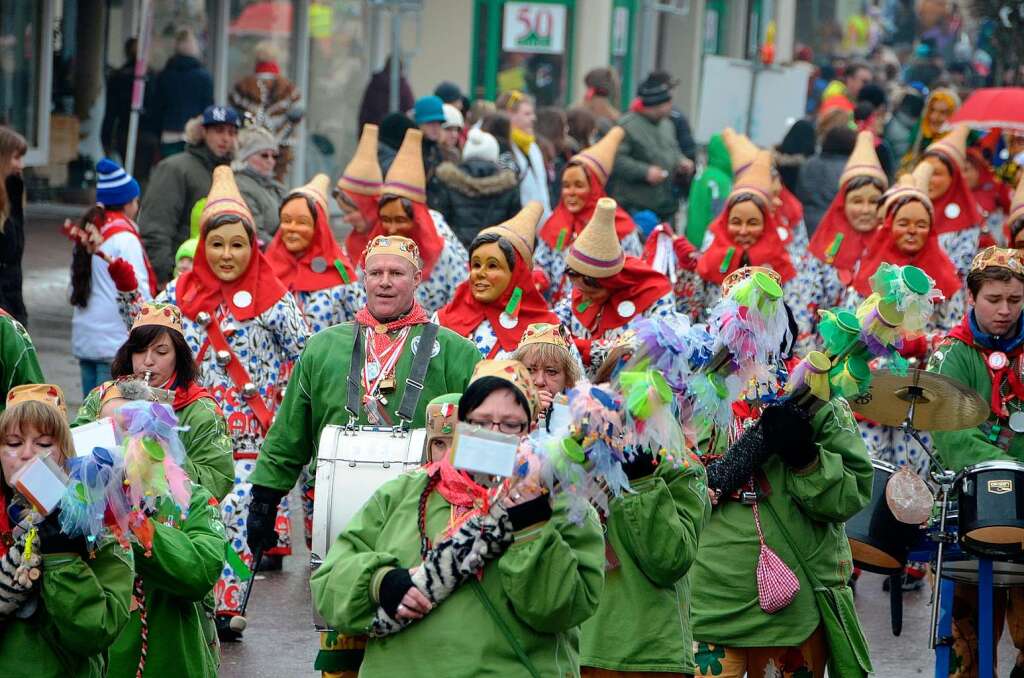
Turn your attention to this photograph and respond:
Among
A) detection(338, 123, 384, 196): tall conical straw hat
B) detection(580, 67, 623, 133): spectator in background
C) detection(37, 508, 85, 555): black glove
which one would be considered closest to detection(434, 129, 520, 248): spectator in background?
detection(338, 123, 384, 196): tall conical straw hat

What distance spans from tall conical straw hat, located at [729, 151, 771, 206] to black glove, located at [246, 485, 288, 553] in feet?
18.8

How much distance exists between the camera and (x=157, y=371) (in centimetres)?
664

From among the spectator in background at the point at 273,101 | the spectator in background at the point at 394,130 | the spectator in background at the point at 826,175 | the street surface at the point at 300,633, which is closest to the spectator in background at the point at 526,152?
the spectator in background at the point at 394,130

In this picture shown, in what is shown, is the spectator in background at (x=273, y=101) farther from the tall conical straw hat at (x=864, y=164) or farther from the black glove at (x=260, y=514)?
the black glove at (x=260, y=514)

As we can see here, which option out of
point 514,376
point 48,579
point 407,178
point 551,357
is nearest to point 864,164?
point 407,178

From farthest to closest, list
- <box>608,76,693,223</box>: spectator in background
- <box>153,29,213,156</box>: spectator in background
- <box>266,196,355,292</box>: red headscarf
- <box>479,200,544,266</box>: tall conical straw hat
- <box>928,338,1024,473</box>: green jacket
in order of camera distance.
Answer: <box>153,29,213,156</box>: spectator in background → <box>608,76,693,223</box>: spectator in background → <box>266,196,355,292</box>: red headscarf → <box>479,200,544,266</box>: tall conical straw hat → <box>928,338,1024,473</box>: green jacket

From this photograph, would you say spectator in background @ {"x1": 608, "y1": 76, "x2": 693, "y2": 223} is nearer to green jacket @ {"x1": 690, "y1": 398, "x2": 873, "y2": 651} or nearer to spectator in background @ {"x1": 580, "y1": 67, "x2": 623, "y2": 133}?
spectator in background @ {"x1": 580, "y1": 67, "x2": 623, "y2": 133}

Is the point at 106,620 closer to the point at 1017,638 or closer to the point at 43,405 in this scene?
the point at 43,405

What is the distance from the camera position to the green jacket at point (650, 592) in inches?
206

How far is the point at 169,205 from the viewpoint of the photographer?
11.5 meters

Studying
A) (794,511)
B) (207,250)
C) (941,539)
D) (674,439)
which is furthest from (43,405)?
(207,250)

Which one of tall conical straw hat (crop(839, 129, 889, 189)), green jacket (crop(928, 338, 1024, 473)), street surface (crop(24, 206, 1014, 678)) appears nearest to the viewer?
green jacket (crop(928, 338, 1024, 473))

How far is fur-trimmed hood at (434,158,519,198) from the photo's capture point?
516 inches

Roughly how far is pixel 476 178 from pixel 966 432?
6693 millimetres
